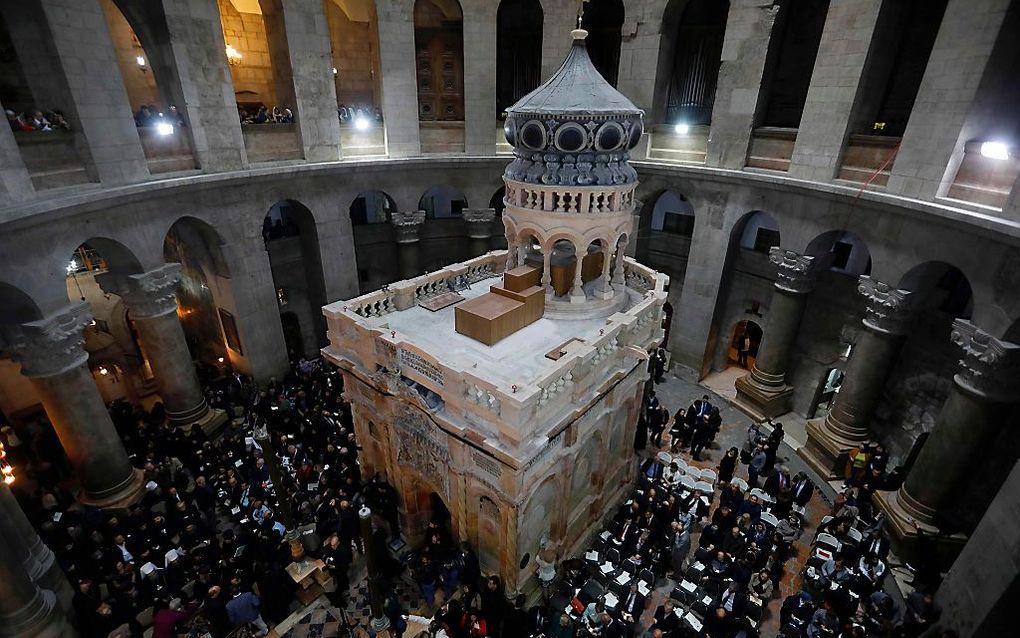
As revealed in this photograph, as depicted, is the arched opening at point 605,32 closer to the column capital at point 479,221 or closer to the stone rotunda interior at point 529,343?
Result: the stone rotunda interior at point 529,343

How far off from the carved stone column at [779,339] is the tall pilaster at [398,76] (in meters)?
14.3

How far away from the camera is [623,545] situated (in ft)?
40.9

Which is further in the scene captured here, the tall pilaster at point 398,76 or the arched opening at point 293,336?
the arched opening at point 293,336

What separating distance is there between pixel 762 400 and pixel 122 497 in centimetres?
2112

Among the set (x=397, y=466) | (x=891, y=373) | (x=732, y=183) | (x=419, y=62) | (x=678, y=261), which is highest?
(x=419, y=62)

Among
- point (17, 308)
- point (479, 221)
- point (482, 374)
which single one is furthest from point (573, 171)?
point (17, 308)

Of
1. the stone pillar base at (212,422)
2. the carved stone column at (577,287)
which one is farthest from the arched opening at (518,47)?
the stone pillar base at (212,422)

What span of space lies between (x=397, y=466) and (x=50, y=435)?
36.7 ft

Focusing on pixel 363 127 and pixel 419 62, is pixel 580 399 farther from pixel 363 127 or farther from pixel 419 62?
pixel 419 62

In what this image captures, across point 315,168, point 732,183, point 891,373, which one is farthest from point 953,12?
point 315,168

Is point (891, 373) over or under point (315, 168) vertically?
under

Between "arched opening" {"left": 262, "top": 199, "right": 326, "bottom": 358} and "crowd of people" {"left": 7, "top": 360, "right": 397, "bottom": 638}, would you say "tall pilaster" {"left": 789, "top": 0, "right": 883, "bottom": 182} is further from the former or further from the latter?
"arched opening" {"left": 262, "top": 199, "right": 326, "bottom": 358}

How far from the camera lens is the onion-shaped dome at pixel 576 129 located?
38.9ft

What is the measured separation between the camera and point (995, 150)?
11.1 meters
